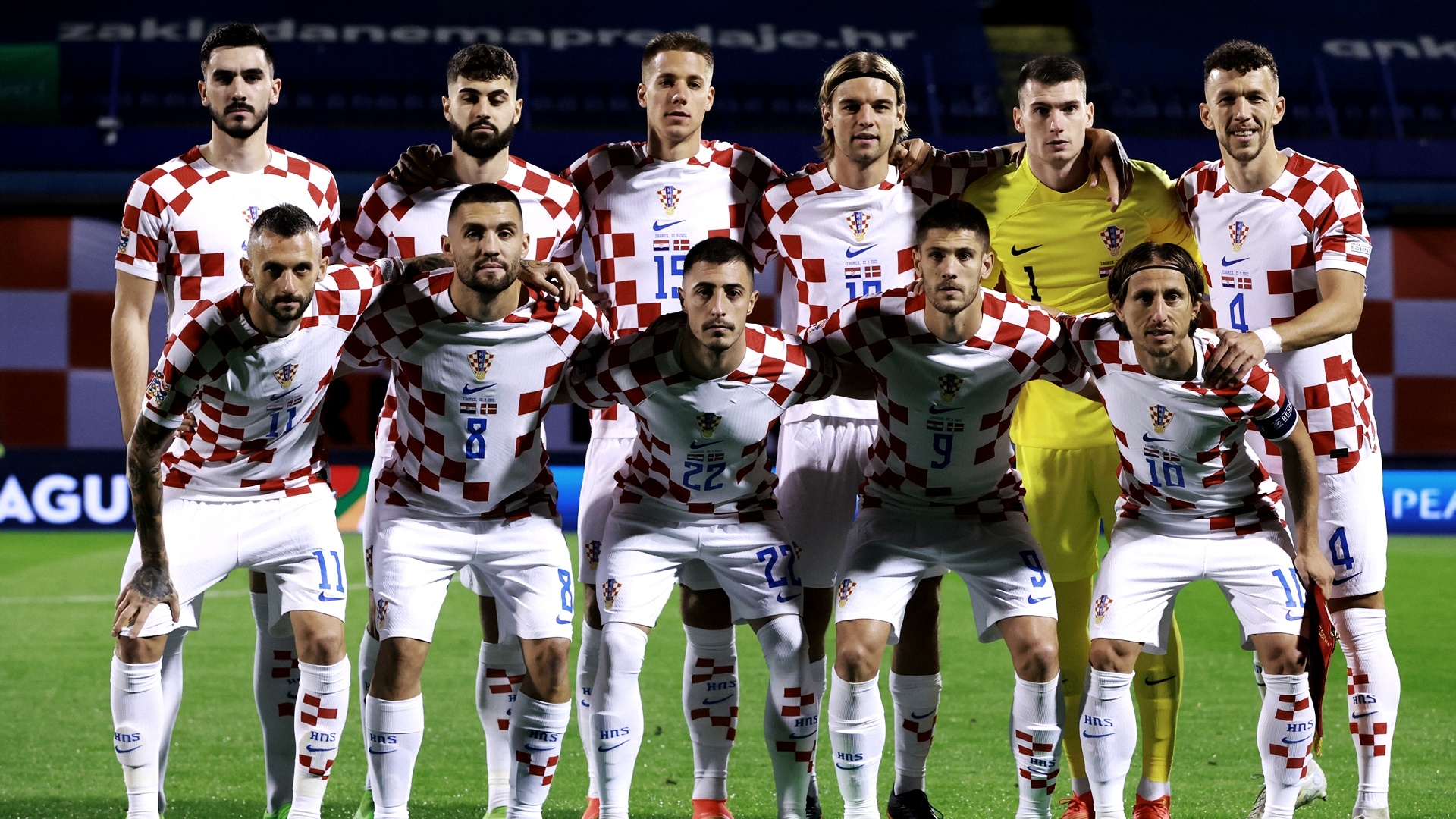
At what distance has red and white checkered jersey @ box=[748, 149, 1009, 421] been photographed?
150 inches

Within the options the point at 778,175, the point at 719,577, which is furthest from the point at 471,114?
the point at 719,577

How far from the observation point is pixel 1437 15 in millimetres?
14984

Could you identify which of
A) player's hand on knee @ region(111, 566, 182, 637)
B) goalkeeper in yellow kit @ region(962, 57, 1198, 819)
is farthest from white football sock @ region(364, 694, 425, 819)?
goalkeeper in yellow kit @ region(962, 57, 1198, 819)

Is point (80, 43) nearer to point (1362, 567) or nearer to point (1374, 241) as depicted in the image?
point (1374, 241)

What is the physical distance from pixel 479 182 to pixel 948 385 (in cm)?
131

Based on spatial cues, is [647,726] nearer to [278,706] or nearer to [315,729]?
[278,706]

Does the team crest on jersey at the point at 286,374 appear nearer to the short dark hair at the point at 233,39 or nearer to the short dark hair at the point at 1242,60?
the short dark hair at the point at 233,39

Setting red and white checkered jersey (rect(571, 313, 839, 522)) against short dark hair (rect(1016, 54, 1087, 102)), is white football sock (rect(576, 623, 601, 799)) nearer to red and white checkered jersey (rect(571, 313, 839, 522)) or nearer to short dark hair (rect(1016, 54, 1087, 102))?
red and white checkered jersey (rect(571, 313, 839, 522))

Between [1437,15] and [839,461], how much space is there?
13831 mm

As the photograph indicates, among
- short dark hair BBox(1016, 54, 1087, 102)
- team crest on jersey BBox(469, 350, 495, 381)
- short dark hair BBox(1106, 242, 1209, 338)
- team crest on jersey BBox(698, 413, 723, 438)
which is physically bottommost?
team crest on jersey BBox(698, 413, 723, 438)

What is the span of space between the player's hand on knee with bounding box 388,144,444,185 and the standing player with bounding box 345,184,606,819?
16.5 inches

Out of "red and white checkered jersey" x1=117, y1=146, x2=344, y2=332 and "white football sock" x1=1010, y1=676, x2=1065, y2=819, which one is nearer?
"white football sock" x1=1010, y1=676, x2=1065, y2=819

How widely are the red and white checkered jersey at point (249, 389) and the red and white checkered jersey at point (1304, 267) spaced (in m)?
2.12

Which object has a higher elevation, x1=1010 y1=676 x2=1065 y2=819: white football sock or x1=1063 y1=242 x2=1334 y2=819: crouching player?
x1=1063 y1=242 x2=1334 y2=819: crouching player
